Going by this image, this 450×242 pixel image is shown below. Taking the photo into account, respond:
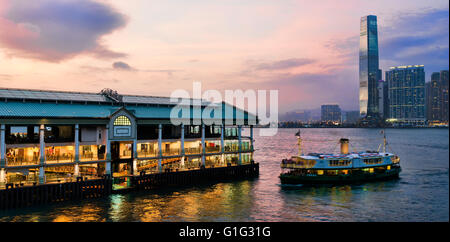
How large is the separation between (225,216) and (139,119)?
91.0 ft

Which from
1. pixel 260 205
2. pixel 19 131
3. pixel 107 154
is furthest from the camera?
pixel 19 131

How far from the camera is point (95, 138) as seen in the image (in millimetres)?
67750

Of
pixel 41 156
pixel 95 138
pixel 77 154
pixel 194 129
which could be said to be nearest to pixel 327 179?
pixel 194 129

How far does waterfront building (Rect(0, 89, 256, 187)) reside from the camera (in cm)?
5919

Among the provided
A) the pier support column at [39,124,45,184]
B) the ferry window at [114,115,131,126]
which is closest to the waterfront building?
the ferry window at [114,115,131,126]

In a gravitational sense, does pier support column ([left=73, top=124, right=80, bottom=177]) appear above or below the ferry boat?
above

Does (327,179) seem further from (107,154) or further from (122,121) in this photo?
(107,154)

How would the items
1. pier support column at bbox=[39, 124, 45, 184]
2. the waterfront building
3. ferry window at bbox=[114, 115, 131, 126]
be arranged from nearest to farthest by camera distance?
pier support column at bbox=[39, 124, 45, 184], the waterfront building, ferry window at bbox=[114, 115, 131, 126]

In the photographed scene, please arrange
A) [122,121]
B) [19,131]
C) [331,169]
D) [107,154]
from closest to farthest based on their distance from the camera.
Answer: [107,154] → [19,131] → [122,121] → [331,169]

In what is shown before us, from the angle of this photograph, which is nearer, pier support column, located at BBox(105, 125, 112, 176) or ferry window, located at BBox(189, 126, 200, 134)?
pier support column, located at BBox(105, 125, 112, 176)

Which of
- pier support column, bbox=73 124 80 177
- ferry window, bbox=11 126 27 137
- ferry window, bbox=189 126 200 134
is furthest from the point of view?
ferry window, bbox=189 126 200 134

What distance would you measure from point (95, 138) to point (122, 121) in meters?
5.70

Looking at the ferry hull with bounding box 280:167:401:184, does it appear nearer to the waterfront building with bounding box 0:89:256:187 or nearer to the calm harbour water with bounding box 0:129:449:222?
the calm harbour water with bounding box 0:129:449:222
